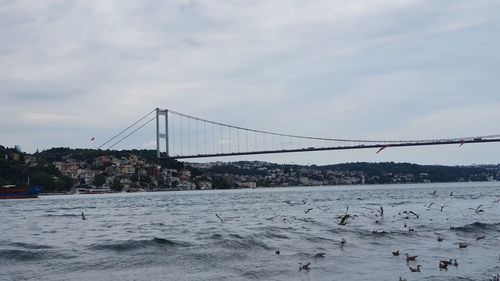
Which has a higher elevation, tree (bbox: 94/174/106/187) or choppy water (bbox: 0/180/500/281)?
tree (bbox: 94/174/106/187)

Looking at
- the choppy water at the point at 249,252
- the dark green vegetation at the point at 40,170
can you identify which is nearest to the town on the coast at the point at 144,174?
the dark green vegetation at the point at 40,170

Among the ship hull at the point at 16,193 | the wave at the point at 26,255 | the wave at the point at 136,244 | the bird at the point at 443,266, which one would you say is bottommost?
the bird at the point at 443,266

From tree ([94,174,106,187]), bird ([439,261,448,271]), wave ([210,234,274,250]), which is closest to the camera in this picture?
bird ([439,261,448,271])

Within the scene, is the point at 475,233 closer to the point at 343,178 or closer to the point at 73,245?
the point at 73,245

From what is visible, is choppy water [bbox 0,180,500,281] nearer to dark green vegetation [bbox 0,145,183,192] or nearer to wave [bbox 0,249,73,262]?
wave [bbox 0,249,73,262]

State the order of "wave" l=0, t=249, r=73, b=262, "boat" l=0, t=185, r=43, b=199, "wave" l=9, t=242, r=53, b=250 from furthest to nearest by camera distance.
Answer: "boat" l=0, t=185, r=43, b=199 → "wave" l=9, t=242, r=53, b=250 → "wave" l=0, t=249, r=73, b=262

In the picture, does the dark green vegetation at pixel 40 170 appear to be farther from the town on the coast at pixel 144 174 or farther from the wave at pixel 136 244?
the wave at pixel 136 244

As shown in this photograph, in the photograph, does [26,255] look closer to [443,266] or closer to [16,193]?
[443,266]

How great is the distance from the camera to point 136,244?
20.3 metres

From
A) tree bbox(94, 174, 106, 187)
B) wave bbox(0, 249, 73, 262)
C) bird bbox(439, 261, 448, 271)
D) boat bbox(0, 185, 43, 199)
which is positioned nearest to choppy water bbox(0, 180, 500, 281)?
wave bbox(0, 249, 73, 262)

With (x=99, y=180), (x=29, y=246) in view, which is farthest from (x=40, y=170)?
(x=29, y=246)

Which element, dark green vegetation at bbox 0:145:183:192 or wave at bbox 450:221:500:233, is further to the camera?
dark green vegetation at bbox 0:145:183:192

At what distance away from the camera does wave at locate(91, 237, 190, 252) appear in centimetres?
1958

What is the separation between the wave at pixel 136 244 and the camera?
19578 mm
